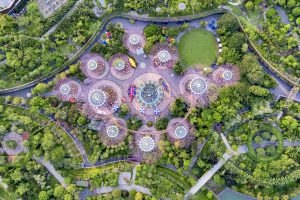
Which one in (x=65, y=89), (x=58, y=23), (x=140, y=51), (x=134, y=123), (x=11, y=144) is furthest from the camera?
(x=58, y=23)

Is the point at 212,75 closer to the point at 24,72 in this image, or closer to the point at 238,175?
the point at 238,175

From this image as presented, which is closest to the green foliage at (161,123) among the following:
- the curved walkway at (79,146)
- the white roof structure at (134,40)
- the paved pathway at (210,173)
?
the paved pathway at (210,173)

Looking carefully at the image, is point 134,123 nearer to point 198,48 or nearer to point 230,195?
point 198,48

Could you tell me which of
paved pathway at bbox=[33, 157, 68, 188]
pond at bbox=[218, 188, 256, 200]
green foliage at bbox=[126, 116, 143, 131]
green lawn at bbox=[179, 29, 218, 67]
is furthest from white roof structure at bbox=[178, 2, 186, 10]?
paved pathway at bbox=[33, 157, 68, 188]

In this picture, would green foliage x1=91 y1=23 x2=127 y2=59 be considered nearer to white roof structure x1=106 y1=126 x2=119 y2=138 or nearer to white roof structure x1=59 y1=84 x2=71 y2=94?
white roof structure x1=59 y1=84 x2=71 y2=94

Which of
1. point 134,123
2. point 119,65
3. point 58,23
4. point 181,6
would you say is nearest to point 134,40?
point 119,65

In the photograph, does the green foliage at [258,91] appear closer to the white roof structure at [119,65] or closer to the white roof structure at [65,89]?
the white roof structure at [119,65]

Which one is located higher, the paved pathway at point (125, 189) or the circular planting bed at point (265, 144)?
the circular planting bed at point (265, 144)
